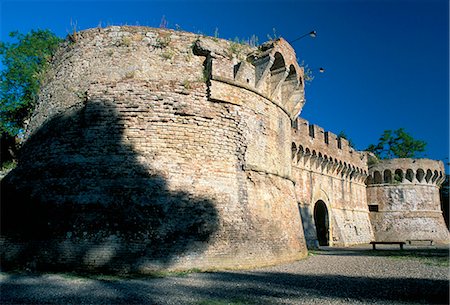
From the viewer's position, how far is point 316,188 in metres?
20.6

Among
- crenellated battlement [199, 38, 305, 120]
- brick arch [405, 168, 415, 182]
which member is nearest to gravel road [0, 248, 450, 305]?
crenellated battlement [199, 38, 305, 120]

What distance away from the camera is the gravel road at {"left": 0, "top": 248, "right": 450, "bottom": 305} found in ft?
17.1

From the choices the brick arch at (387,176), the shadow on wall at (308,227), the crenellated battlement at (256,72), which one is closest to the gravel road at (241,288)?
the crenellated battlement at (256,72)

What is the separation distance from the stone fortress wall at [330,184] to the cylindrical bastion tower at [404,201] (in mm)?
1577

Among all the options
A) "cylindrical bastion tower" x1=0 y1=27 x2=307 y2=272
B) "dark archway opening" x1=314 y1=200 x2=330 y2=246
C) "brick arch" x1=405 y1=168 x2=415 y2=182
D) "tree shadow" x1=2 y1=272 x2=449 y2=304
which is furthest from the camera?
"brick arch" x1=405 y1=168 x2=415 y2=182

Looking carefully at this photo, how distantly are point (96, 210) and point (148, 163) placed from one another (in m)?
1.59

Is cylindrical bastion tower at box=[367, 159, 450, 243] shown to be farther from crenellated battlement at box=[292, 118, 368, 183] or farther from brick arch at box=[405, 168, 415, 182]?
crenellated battlement at box=[292, 118, 368, 183]

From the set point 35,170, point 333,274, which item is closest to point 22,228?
point 35,170

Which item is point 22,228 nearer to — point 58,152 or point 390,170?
point 58,152

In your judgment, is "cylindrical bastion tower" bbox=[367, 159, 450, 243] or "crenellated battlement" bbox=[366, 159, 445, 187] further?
"crenellated battlement" bbox=[366, 159, 445, 187]

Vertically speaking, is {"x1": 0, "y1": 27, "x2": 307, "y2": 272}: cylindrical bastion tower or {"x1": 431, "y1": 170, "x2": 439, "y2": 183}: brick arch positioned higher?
{"x1": 431, "y1": 170, "x2": 439, "y2": 183}: brick arch

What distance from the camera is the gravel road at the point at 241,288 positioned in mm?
5199

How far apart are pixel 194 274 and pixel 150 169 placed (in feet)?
8.63

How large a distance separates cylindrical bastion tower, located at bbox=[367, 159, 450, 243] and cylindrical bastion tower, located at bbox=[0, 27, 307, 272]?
20.0 m
